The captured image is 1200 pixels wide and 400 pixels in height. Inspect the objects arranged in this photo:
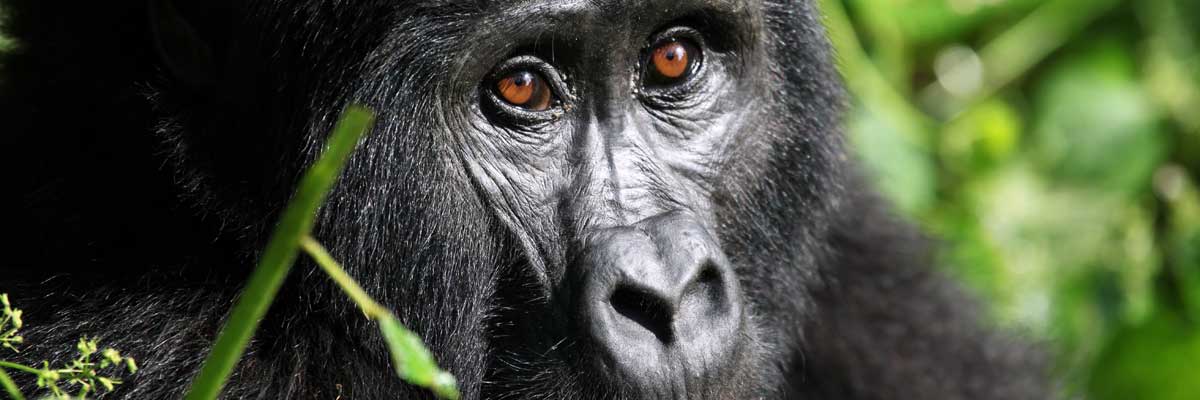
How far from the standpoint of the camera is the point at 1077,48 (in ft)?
22.3

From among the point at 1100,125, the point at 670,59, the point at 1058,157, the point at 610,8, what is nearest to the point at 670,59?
the point at 670,59

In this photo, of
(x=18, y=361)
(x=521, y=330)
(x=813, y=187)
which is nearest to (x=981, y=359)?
(x=813, y=187)

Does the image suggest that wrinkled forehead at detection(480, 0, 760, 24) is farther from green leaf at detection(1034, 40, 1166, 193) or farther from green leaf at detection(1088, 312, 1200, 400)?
green leaf at detection(1034, 40, 1166, 193)

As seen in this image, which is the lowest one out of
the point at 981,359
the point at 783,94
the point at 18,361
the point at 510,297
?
the point at 981,359

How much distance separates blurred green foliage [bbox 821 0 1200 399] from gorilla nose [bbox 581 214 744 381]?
2.34 metres

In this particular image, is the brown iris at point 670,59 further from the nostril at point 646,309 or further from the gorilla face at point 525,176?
the nostril at point 646,309

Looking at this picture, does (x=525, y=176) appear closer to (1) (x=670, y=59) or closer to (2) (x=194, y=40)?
(1) (x=670, y=59)

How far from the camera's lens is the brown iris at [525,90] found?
→ 10.2 feet

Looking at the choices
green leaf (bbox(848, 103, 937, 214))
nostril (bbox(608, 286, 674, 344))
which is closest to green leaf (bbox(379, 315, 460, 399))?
nostril (bbox(608, 286, 674, 344))

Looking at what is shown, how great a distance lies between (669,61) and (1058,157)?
142 inches

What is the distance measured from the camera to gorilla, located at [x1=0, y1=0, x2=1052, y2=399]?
296 centimetres

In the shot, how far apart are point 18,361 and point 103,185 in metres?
0.43

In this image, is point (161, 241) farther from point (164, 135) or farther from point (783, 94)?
point (783, 94)

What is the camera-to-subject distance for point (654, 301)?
2885 millimetres
